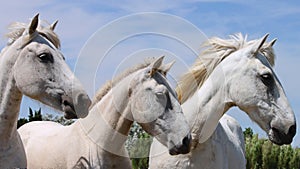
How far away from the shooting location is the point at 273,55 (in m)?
6.29

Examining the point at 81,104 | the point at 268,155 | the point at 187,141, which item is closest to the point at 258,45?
the point at 187,141

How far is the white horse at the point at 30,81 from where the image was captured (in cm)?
490

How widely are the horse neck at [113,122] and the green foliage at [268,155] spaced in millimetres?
8725

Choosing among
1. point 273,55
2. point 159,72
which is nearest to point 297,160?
point 273,55

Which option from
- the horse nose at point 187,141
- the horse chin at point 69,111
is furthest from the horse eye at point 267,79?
the horse chin at point 69,111

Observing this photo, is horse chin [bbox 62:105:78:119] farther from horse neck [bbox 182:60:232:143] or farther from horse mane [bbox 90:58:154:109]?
horse neck [bbox 182:60:232:143]

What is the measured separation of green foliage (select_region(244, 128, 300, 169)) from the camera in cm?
1401

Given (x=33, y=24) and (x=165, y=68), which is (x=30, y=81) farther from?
(x=165, y=68)

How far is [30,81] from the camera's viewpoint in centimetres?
492

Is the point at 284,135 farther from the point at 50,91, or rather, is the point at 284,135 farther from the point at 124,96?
the point at 50,91

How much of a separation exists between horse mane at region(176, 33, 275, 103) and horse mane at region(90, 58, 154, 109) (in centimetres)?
73

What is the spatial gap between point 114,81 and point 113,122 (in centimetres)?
38

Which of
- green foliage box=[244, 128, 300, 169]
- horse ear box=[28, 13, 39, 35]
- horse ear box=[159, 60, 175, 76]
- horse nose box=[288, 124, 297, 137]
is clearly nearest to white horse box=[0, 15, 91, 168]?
horse ear box=[28, 13, 39, 35]

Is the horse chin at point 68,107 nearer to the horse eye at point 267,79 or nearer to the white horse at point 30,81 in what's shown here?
the white horse at point 30,81
